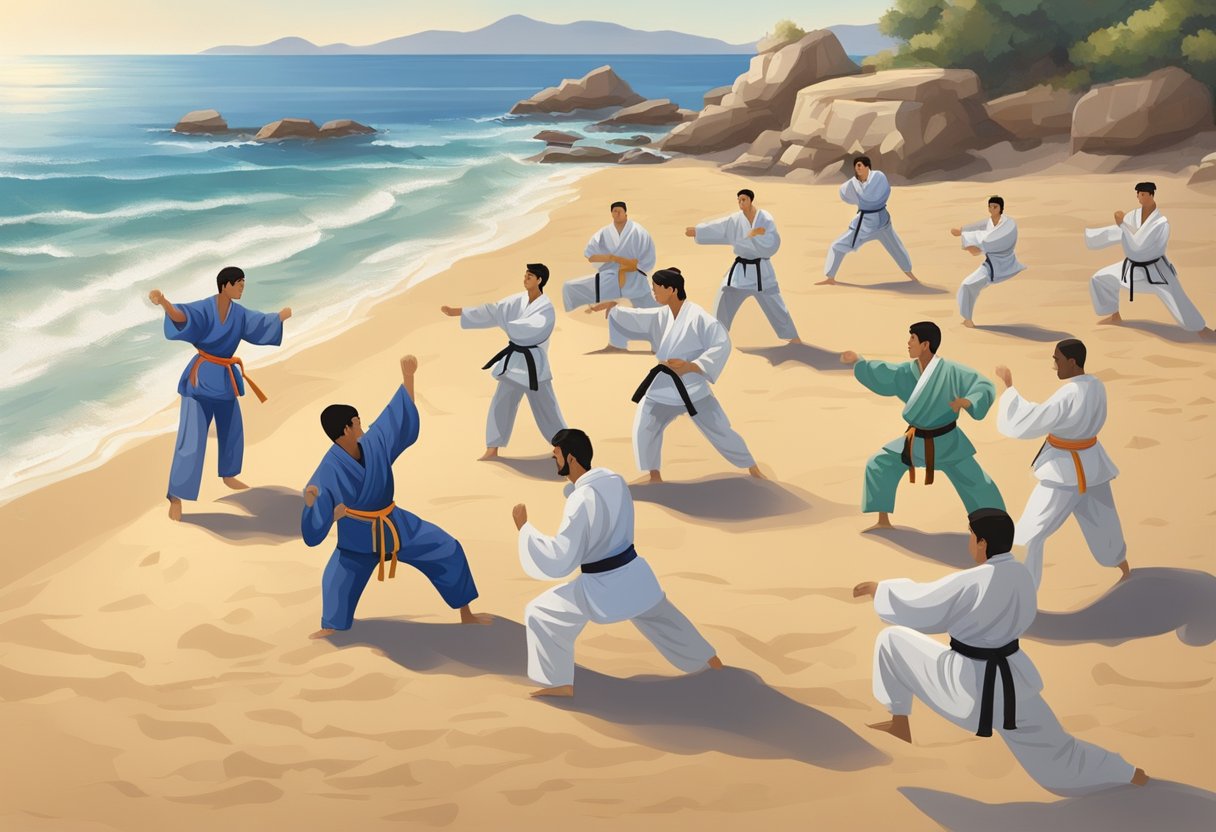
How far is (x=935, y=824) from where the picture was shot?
532cm

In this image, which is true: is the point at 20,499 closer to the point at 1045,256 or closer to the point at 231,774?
the point at 231,774

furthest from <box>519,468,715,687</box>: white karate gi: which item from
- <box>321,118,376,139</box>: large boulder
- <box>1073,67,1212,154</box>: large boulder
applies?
<box>321,118,376,139</box>: large boulder

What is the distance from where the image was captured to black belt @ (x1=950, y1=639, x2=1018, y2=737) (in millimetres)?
5250

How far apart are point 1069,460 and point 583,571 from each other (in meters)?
3.07

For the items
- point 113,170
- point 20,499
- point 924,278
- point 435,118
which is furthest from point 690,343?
point 435,118

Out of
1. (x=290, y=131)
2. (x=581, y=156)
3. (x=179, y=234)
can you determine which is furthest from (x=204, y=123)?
A: (x=179, y=234)

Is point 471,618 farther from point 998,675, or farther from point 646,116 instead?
point 646,116

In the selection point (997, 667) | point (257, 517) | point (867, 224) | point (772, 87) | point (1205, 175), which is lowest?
point (257, 517)

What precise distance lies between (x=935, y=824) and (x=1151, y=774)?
1.12 metres

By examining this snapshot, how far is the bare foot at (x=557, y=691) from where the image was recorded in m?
6.39

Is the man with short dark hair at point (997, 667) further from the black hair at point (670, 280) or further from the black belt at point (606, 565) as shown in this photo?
the black hair at point (670, 280)

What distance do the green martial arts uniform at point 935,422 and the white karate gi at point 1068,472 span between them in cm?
46

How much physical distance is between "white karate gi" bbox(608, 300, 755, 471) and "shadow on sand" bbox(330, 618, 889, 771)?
2.54 m

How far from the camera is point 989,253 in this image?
43.9 feet
